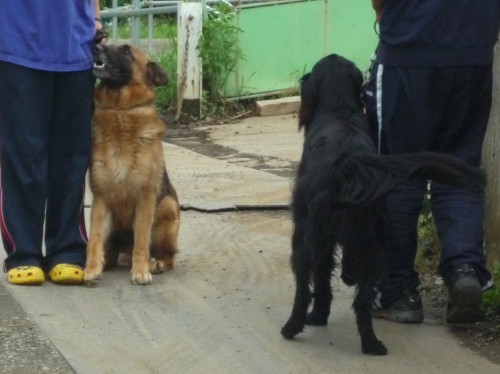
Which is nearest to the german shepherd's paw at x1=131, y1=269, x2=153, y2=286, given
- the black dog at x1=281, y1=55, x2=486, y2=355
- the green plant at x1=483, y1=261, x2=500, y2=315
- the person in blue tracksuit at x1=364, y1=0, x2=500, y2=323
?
the black dog at x1=281, y1=55, x2=486, y2=355

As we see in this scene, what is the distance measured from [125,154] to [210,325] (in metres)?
1.19

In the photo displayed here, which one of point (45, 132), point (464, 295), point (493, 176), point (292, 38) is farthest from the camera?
point (292, 38)

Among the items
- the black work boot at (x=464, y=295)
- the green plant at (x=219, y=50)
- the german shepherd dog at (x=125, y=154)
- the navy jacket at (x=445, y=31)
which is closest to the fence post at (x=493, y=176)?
the navy jacket at (x=445, y=31)

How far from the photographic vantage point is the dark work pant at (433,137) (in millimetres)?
5102

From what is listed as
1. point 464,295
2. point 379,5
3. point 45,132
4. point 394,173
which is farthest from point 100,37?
point 464,295

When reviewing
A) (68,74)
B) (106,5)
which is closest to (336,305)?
(68,74)

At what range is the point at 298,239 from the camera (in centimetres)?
497

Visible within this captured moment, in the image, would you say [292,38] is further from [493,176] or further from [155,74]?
[493,176]

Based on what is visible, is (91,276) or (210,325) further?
(91,276)

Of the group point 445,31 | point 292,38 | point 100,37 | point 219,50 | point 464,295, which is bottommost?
point 464,295

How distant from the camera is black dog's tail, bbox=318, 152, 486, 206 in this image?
15.2 ft

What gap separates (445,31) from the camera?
5.00 meters

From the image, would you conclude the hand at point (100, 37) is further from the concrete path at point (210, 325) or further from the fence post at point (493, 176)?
the fence post at point (493, 176)

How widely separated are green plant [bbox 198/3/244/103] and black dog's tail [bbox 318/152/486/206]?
272 inches
